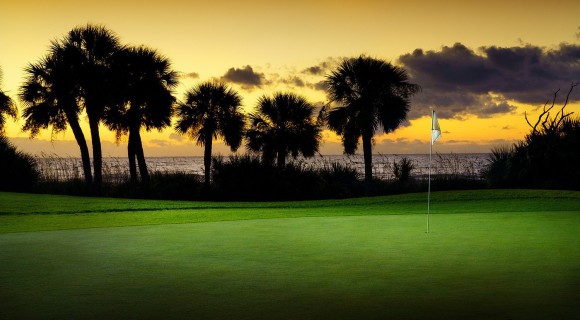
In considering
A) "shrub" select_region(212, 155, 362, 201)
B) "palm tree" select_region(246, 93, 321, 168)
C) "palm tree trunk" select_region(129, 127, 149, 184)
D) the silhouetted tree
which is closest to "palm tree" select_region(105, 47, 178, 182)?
"palm tree trunk" select_region(129, 127, 149, 184)

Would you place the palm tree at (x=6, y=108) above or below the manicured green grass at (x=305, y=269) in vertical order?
above

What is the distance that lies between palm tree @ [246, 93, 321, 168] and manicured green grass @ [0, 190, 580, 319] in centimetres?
2219

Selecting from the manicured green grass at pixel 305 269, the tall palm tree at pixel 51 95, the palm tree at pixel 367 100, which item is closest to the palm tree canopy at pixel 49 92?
the tall palm tree at pixel 51 95

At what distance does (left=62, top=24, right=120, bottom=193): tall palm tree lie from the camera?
36188mm

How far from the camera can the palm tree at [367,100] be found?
34344mm

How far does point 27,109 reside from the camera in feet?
120

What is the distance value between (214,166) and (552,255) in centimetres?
2201

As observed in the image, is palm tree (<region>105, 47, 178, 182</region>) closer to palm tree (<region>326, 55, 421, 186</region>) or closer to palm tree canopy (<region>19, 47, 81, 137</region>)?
palm tree canopy (<region>19, 47, 81, 137</region>)

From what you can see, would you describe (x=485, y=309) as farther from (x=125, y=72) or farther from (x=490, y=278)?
(x=125, y=72)

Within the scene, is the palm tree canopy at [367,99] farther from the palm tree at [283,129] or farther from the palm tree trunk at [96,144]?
the palm tree trunk at [96,144]

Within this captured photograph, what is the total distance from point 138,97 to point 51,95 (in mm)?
4476

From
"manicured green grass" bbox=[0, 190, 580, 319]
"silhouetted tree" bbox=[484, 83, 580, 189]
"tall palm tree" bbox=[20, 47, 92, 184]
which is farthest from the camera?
Result: "tall palm tree" bbox=[20, 47, 92, 184]

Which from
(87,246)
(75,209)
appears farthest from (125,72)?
(87,246)

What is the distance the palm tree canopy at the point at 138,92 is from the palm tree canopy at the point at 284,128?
5.05m
